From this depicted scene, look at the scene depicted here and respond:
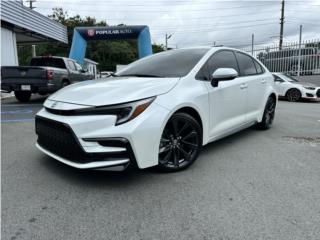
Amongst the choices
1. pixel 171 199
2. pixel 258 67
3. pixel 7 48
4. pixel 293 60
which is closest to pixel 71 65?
pixel 7 48

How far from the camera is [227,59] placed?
16.1 feet

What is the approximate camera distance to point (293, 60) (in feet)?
63.4

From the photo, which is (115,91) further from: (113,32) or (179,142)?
(113,32)

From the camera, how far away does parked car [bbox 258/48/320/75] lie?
18375 mm

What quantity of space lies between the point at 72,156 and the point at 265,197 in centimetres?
200

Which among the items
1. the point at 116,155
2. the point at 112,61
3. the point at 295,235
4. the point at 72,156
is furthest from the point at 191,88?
the point at 112,61

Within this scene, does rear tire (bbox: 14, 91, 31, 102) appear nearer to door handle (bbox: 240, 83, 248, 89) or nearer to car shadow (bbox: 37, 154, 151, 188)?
car shadow (bbox: 37, 154, 151, 188)

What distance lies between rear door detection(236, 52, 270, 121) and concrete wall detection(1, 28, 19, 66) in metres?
13.3

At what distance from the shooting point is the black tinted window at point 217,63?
4.19m

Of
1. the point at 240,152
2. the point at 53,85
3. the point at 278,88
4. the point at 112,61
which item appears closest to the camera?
the point at 240,152

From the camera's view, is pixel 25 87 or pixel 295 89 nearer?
pixel 25 87

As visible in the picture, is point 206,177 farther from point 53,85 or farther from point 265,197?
point 53,85

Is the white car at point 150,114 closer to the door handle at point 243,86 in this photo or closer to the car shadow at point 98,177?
the door handle at point 243,86

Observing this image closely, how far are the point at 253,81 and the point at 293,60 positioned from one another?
15.8 metres
